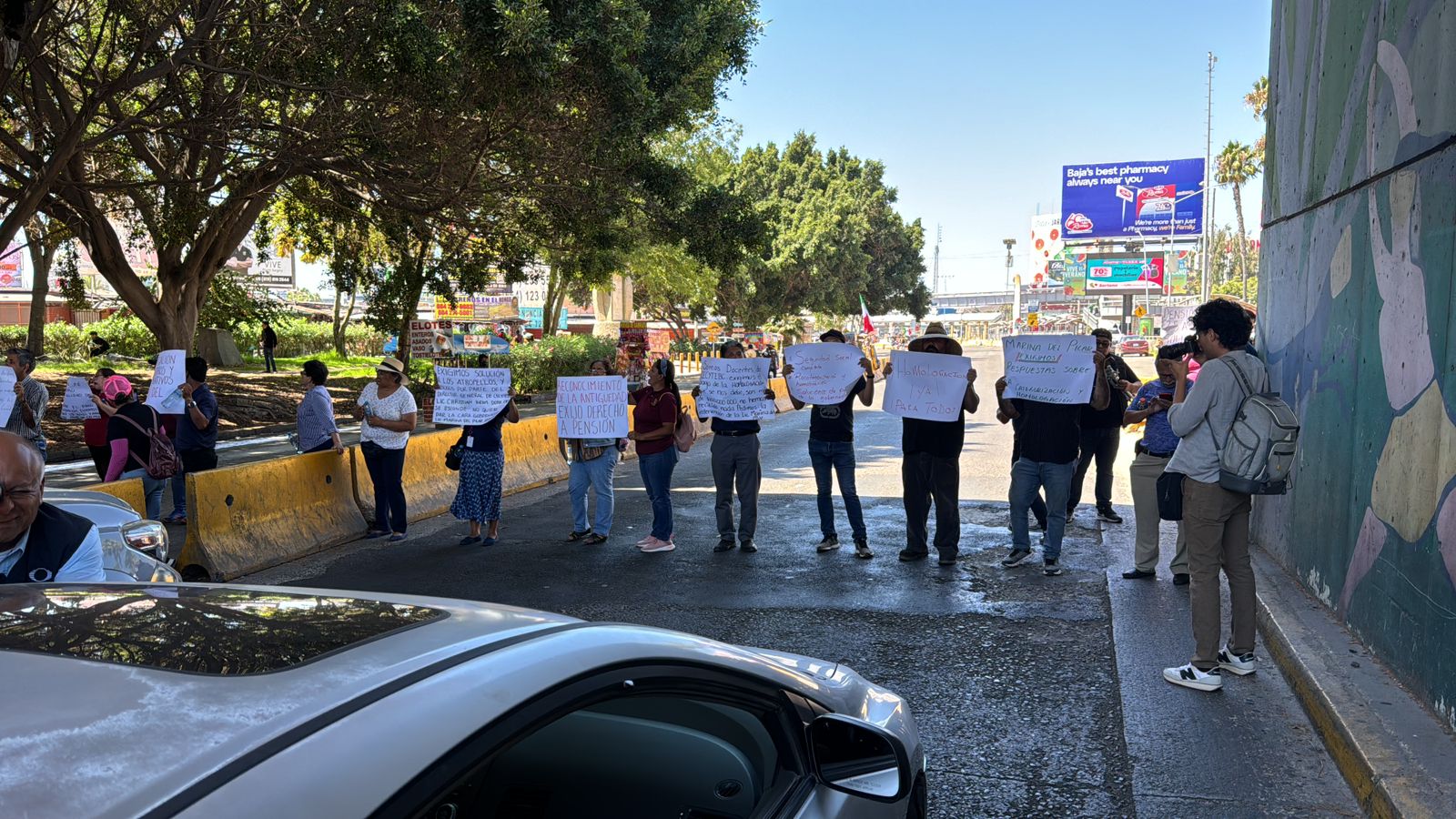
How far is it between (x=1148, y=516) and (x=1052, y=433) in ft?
2.99

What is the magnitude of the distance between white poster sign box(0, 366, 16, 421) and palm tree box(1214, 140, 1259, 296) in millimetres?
70842

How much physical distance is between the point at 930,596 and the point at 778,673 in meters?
5.32

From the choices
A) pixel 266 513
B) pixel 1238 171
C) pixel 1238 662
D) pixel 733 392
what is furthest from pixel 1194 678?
pixel 1238 171

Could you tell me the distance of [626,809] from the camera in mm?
2371

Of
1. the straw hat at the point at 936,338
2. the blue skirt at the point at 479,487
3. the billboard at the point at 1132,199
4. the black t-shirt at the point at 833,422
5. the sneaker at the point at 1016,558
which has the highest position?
the billboard at the point at 1132,199

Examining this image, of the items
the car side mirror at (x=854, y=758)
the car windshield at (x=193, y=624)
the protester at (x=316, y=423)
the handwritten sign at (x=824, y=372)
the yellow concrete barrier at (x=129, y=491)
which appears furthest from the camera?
the protester at (x=316, y=423)

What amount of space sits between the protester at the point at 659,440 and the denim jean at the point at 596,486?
0.43 meters

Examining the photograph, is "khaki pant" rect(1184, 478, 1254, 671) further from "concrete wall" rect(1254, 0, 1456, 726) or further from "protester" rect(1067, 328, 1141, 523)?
"protester" rect(1067, 328, 1141, 523)

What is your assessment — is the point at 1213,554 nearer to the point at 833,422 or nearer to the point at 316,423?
the point at 833,422

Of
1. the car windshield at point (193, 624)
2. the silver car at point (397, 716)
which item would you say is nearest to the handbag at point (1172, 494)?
the silver car at point (397, 716)

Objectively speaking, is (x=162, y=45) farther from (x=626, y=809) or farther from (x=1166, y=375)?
(x=626, y=809)

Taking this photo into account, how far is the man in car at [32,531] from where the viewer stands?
3297 millimetres

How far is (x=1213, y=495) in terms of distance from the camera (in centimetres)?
559

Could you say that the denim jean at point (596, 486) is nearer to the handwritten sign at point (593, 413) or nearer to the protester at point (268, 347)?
the handwritten sign at point (593, 413)
